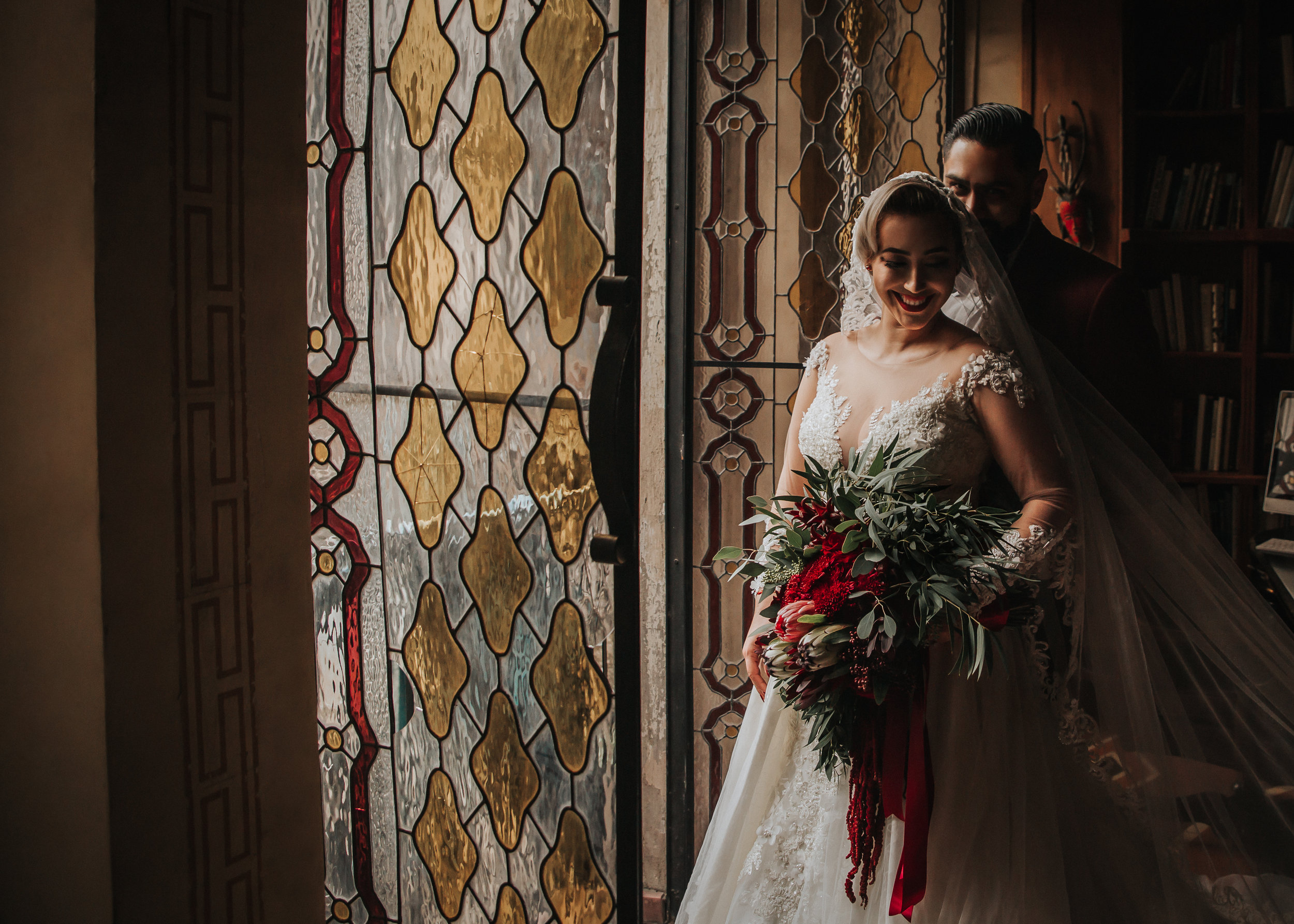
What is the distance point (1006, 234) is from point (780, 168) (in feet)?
2.92

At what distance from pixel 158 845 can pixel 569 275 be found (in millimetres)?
884

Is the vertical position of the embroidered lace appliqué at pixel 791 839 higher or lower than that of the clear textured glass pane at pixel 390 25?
lower

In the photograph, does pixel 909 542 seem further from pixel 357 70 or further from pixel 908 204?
pixel 357 70

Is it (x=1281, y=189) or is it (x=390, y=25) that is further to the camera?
(x=1281, y=189)

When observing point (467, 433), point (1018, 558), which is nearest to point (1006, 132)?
point (1018, 558)

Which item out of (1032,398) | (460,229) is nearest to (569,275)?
(460,229)

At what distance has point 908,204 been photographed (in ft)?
4.68

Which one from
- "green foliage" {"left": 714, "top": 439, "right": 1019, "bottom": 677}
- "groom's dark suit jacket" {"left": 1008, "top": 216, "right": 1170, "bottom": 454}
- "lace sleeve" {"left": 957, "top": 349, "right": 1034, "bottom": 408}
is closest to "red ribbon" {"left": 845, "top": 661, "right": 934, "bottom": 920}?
"green foliage" {"left": 714, "top": 439, "right": 1019, "bottom": 677}

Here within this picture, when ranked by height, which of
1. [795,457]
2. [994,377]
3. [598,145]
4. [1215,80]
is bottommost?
[795,457]

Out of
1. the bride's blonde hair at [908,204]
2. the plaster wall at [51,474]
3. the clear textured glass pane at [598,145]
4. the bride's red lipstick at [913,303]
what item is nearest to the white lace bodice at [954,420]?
the bride's red lipstick at [913,303]

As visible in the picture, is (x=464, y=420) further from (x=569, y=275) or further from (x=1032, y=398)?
(x=1032, y=398)

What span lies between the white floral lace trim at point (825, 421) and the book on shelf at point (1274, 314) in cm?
197

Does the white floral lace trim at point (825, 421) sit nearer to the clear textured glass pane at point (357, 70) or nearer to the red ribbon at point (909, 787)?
the red ribbon at point (909, 787)

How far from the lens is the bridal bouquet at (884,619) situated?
4.10ft
